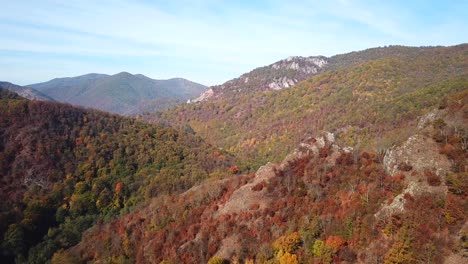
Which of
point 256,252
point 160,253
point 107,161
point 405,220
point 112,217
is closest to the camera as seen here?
point 405,220

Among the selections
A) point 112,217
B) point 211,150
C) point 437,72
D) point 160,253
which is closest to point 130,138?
point 211,150

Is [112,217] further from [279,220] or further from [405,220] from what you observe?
[405,220]

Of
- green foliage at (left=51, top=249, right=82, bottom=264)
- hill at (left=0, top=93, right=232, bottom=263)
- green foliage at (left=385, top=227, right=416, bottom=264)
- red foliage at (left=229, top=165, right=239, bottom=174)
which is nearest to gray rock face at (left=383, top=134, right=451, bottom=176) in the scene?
green foliage at (left=385, top=227, right=416, bottom=264)

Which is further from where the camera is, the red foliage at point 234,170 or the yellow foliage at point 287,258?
the red foliage at point 234,170

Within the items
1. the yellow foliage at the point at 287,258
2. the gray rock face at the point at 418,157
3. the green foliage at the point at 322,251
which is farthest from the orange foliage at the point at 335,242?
the gray rock face at the point at 418,157

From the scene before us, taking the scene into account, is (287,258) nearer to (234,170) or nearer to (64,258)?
(64,258)

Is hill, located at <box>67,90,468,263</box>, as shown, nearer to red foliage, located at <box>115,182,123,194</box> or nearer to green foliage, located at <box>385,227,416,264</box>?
green foliage, located at <box>385,227,416,264</box>

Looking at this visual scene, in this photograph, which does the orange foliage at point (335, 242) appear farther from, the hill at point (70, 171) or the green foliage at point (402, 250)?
the hill at point (70, 171)

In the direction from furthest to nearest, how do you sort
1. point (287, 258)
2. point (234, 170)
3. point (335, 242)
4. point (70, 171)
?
point (234, 170) → point (70, 171) → point (287, 258) → point (335, 242)

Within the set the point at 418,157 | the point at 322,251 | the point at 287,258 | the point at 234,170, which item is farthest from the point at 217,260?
the point at 234,170
